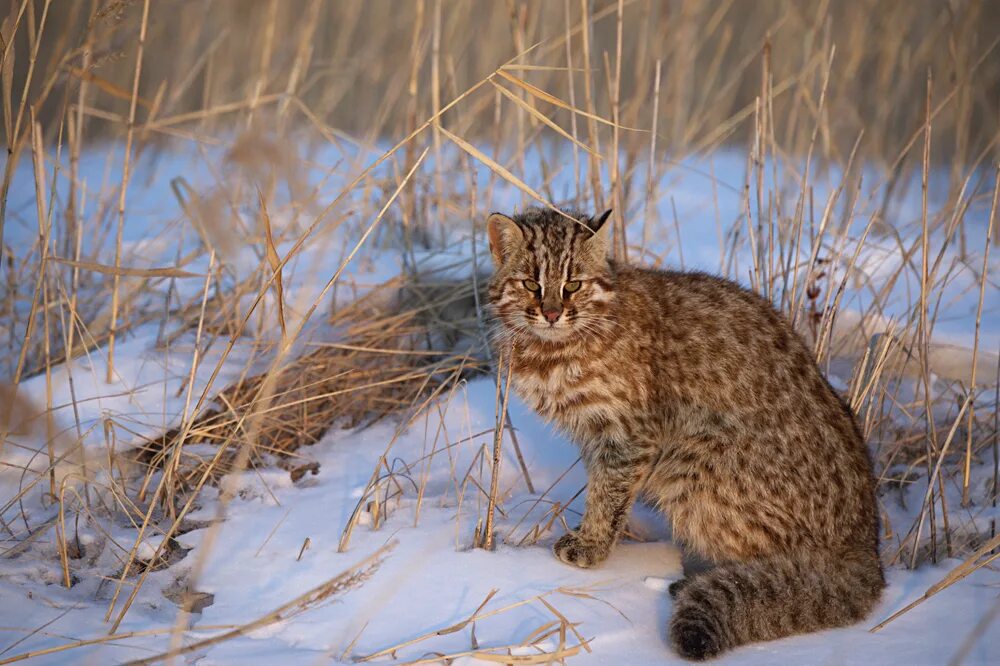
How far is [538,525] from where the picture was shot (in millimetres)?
3373

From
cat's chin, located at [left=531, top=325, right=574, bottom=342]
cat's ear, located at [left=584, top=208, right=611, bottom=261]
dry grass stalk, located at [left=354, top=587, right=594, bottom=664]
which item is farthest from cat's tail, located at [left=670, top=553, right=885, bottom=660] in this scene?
cat's ear, located at [left=584, top=208, right=611, bottom=261]

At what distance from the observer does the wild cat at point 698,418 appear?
9.87 feet

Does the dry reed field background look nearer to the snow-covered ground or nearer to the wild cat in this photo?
the snow-covered ground

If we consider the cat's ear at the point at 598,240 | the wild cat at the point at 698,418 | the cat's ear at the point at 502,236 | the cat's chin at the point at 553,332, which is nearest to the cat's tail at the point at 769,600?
the wild cat at the point at 698,418

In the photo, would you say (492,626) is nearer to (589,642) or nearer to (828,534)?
(589,642)

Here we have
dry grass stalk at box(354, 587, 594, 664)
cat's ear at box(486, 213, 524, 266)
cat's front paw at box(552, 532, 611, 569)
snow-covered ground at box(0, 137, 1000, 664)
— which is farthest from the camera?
cat's ear at box(486, 213, 524, 266)

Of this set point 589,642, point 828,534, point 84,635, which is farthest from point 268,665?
point 828,534

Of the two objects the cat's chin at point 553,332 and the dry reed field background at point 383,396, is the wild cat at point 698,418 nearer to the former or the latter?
the cat's chin at point 553,332

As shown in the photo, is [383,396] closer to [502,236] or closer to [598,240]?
[502,236]

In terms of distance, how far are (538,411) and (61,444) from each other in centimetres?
175

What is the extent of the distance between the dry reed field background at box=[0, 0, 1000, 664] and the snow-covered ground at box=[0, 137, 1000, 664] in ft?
0.05

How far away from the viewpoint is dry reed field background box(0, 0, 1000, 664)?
8.66 ft

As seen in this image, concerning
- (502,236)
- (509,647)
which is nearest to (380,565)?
(509,647)

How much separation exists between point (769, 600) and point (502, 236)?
1.67 meters
